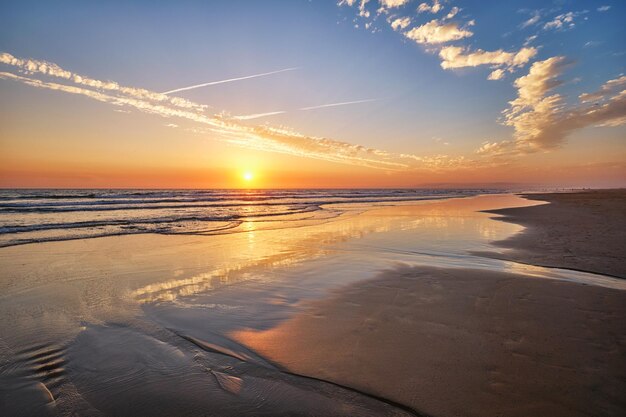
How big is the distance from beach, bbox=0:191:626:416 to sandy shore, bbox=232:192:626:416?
2 centimetres

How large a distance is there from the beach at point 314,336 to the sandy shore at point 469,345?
0.02 meters

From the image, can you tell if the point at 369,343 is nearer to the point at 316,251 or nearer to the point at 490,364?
the point at 490,364

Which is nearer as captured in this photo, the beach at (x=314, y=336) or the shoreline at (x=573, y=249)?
the beach at (x=314, y=336)

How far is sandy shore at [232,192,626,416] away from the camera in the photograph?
3.27 m

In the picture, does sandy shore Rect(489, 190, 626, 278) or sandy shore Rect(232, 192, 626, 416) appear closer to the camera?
sandy shore Rect(232, 192, 626, 416)

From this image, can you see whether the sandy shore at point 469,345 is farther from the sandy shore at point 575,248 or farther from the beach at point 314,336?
the sandy shore at point 575,248

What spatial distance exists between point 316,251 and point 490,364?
7.83m

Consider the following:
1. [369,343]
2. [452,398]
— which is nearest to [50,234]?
[369,343]

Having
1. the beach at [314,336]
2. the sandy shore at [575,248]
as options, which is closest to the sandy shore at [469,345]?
the beach at [314,336]

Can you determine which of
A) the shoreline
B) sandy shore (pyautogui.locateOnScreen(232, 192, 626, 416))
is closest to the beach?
sandy shore (pyautogui.locateOnScreen(232, 192, 626, 416))

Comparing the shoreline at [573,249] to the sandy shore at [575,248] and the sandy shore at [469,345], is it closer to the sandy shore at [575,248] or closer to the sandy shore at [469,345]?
the sandy shore at [575,248]

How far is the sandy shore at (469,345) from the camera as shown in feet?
10.7

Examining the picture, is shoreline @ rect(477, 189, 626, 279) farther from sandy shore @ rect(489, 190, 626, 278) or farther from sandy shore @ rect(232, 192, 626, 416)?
sandy shore @ rect(232, 192, 626, 416)

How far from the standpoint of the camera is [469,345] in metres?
4.32
